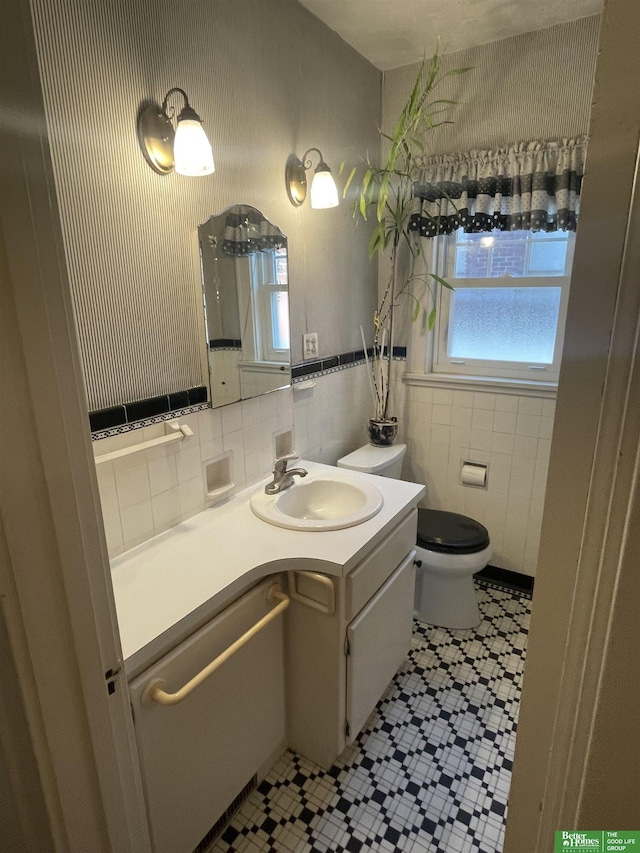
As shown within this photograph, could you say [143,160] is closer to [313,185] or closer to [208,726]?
[313,185]

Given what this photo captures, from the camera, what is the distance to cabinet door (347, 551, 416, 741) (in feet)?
4.78

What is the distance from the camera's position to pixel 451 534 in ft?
7.01

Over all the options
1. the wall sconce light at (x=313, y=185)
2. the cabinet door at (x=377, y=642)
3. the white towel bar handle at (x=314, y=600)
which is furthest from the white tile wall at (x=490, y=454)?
the white towel bar handle at (x=314, y=600)

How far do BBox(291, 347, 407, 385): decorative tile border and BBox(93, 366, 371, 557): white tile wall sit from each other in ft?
0.12

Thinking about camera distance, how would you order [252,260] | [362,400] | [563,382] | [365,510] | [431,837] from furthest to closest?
1. [362,400]
2. [252,260]
3. [365,510]
4. [431,837]
5. [563,382]

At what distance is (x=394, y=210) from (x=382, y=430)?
1.09m

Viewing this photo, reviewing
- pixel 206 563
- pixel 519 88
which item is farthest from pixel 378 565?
pixel 519 88

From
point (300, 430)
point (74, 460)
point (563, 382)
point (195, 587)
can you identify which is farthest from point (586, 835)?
point (300, 430)

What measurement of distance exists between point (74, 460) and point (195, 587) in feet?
2.15

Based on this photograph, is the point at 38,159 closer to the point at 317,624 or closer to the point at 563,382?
the point at 563,382

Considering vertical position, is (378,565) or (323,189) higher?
(323,189)

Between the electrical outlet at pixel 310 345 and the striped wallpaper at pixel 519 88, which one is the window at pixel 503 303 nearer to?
the striped wallpaper at pixel 519 88

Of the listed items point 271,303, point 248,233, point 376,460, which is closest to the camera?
point 248,233

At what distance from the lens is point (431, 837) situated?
1.36m
